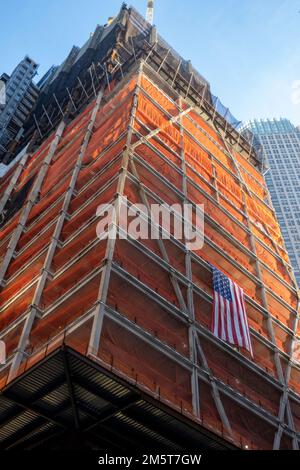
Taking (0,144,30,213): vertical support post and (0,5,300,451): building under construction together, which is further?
(0,144,30,213): vertical support post

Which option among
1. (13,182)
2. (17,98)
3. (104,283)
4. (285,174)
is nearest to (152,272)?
(104,283)

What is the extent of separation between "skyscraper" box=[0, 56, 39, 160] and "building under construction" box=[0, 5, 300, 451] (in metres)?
26.3

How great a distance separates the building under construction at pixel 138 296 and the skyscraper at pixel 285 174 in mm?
66226

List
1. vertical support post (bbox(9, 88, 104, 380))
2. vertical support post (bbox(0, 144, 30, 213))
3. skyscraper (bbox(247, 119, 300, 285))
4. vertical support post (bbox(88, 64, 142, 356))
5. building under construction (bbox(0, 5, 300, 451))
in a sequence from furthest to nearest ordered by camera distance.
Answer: skyscraper (bbox(247, 119, 300, 285)) < vertical support post (bbox(0, 144, 30, 213)) < vertical support post (bbox(9, 88, 104, 380)) < vertical support post (bbox(88, 64, 142, 356)) < building under construction (bbox(0, 5, 300, 451))

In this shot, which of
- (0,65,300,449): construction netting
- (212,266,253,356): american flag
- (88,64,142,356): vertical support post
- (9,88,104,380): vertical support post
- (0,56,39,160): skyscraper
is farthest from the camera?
(0,56,39,160): skyscraper

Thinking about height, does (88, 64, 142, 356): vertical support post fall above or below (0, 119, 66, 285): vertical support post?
below

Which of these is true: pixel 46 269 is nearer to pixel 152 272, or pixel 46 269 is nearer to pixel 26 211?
pixel 152 272

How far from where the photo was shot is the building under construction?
498 inches

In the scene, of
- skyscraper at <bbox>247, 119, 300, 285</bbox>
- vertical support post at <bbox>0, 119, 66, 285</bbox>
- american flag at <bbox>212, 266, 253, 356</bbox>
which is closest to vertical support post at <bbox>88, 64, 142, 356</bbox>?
american flag at <bbox>212, 266, 253, 356</bbox>

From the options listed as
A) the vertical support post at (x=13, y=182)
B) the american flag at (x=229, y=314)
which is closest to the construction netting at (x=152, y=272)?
the american flag at (x=229, y=314)

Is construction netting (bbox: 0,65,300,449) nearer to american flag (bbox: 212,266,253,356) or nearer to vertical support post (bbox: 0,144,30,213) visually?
american flag (bbox: 212,266,253,356)

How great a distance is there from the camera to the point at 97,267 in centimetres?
1620

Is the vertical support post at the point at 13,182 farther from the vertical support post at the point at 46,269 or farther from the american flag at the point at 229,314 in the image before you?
the american flag at the point at 229,314

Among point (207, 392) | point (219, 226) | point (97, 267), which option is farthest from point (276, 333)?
point (97, 267)
